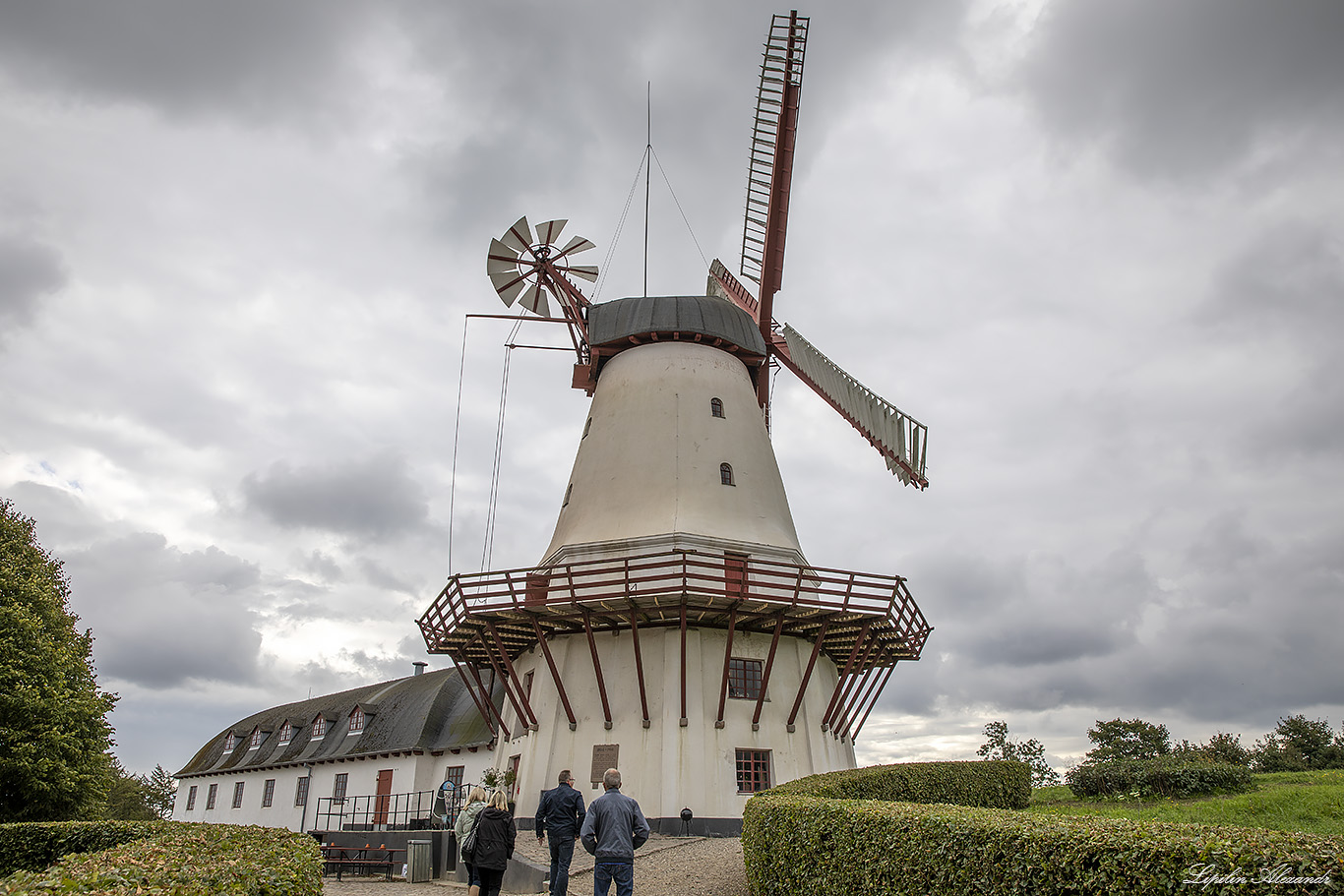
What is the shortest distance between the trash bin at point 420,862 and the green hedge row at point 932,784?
25.6 feet

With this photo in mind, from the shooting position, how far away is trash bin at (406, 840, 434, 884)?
1623cm

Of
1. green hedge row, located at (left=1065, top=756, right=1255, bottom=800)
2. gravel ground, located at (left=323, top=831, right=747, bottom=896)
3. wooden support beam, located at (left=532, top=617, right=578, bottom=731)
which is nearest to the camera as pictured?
gravel ground, located at (left=323, top=831, right=747, bottom=896)

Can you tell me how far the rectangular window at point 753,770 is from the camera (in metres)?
17.2

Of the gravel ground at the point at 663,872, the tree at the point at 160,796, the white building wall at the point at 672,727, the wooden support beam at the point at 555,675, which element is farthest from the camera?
the tree at the point at 160,796

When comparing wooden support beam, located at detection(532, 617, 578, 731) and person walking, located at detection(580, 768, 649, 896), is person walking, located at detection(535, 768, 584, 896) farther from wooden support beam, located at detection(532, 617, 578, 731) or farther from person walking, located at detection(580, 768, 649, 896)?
wooden support beam, located at detection(532, 617, 578, 731)

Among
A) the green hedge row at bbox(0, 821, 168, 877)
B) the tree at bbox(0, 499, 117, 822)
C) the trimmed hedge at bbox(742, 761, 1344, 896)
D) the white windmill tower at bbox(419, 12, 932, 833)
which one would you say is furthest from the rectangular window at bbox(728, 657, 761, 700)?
the tree at bbox(0, 499, 117, 822)

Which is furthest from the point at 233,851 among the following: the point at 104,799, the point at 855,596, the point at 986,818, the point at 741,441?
the point at 104,799

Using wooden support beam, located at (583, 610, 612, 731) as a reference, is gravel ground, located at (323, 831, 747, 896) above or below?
below

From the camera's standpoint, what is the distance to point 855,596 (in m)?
17.4

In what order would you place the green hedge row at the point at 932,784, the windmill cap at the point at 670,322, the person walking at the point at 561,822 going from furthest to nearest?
the windmill cap at the point at 670,322, the green hedge row at the point at 932,784, the person walking at the point at 561,822

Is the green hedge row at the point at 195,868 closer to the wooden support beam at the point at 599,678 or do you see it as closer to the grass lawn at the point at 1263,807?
the grass lawn at the point at 1263,807

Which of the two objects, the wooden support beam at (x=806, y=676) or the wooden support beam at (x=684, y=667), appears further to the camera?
the wooden support beam at (x=806, y=676)

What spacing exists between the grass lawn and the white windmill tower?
5273 millimetres

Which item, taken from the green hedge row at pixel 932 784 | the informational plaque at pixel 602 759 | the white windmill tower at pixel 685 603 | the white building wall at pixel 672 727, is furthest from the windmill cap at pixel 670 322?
the green hedge row at pixel 932 784
